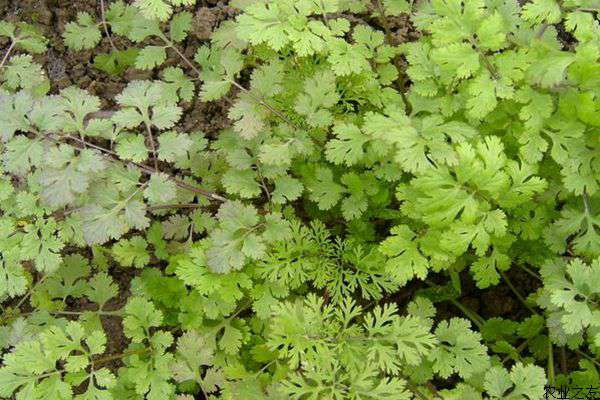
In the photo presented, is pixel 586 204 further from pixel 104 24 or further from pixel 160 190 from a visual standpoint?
pixel 104 24

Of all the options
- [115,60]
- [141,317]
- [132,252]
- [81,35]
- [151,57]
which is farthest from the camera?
[115,60]

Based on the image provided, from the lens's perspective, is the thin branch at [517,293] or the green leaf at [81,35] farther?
the green leaf at [81,35]

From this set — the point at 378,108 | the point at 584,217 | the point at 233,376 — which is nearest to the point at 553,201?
the point at 584,217

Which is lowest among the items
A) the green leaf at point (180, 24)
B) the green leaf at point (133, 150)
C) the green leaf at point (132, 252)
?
the green leaf at point (132, 252)

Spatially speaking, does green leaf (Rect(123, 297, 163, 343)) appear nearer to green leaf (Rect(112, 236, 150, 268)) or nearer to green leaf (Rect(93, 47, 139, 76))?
green leaf (Rect(112, 236, 150, 268))

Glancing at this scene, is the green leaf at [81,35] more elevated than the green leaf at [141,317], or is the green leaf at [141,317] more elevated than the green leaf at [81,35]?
the green leaf at [81,35]

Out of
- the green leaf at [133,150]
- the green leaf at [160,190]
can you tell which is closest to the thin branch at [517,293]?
the green leaf at [160,190]

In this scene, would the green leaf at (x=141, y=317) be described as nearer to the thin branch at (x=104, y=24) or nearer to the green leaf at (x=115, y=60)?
the green leaf at (x=115, y=60)

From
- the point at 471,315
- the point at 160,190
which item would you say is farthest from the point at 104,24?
the point at 471,315

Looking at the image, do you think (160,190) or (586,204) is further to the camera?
(586,204)
